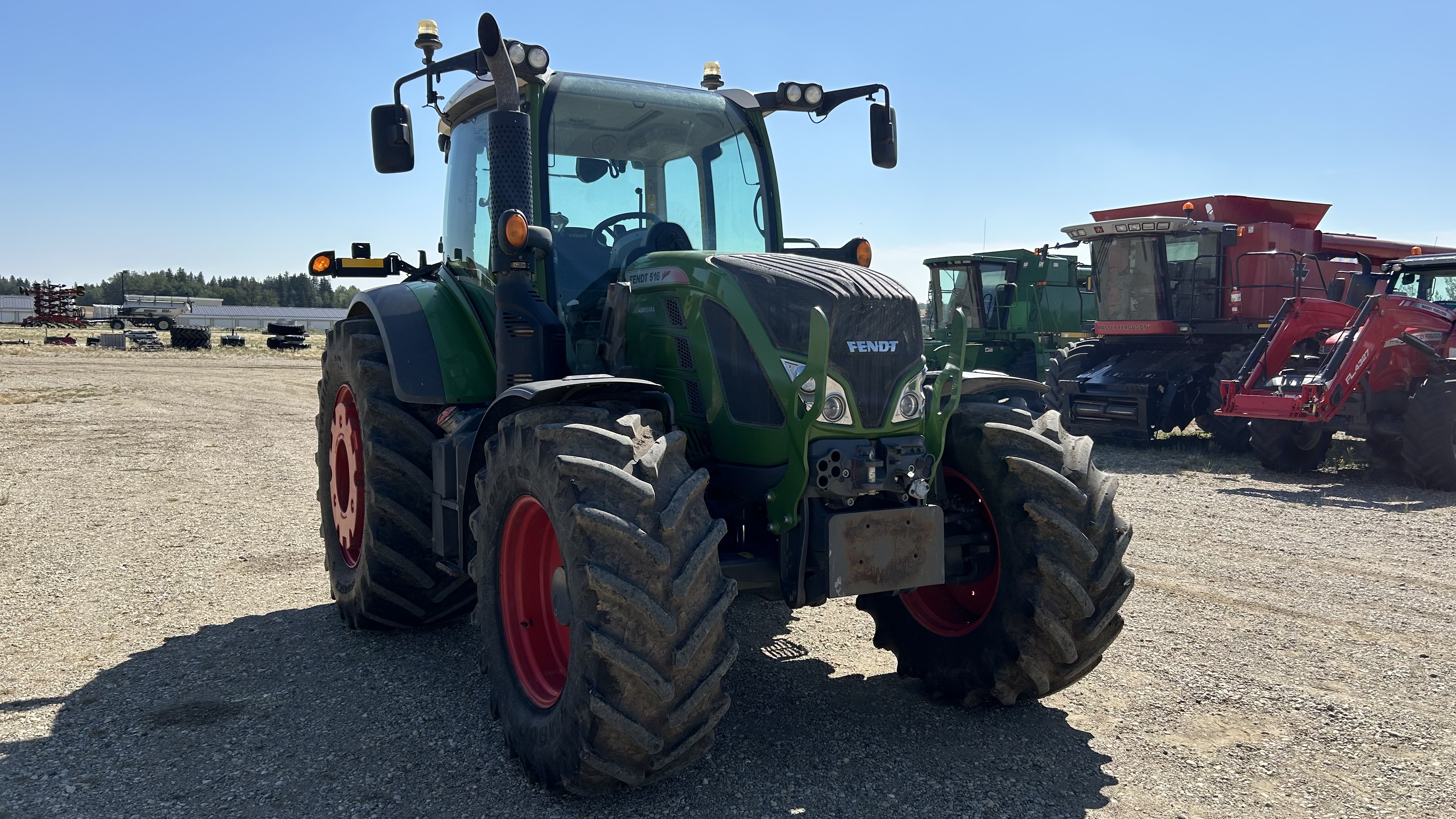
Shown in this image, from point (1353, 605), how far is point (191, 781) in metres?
6.03

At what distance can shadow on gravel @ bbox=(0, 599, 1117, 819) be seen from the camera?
3516mm

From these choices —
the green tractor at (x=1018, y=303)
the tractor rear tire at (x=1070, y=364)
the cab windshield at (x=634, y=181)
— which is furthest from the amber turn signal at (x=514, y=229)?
the green tractor at (x=1018, y=303)

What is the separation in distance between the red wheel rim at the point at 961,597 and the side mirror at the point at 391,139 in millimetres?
2752

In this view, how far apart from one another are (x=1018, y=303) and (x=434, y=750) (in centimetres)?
1754

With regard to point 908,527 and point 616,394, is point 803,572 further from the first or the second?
point 616,394

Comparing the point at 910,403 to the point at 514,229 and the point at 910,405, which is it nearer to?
the point at 910,405

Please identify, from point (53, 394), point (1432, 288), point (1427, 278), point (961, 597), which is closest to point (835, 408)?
point (961, 597)

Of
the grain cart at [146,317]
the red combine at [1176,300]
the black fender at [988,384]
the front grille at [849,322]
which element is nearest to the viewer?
the front grille at [849,322]

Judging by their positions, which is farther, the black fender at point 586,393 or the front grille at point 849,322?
the front grille at point 849,322

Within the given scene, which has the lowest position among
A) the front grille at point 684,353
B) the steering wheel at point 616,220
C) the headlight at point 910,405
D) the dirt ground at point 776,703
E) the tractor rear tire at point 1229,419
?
the dirt ground at point 776,703

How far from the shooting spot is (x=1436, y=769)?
12.6ft

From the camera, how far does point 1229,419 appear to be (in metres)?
13.1

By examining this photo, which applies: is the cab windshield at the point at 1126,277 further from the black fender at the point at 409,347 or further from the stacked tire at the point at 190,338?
the stacked tire at the point at 190,338

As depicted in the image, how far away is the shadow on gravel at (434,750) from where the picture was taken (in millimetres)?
3516
